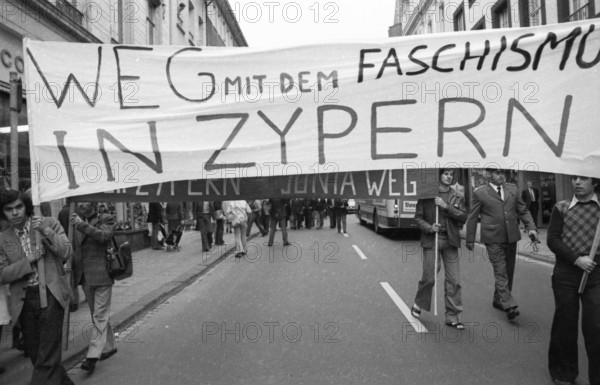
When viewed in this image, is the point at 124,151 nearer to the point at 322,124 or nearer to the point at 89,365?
the point at 322,124

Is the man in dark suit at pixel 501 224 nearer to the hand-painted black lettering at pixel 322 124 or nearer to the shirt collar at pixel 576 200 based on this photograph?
the shirt collar at pixel 576 200

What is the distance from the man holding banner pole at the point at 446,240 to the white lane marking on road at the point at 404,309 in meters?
0.23

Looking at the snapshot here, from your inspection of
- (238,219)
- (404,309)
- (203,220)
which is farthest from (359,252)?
(404,309)

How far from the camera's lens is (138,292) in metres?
8.20

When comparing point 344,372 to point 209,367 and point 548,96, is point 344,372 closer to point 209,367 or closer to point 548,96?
point 209,367

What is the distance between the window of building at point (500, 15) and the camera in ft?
74.0

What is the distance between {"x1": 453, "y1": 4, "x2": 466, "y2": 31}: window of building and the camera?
2907 centimetres

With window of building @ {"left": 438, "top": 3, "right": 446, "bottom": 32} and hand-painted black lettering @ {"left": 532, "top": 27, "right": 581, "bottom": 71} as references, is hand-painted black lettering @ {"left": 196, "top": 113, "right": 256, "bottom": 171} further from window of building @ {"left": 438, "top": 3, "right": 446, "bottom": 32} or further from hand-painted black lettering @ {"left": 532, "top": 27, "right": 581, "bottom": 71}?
window of building @ {"left": 438, "top": 3, "right": 446, "bottom": 32}

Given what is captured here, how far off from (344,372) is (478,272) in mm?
6060

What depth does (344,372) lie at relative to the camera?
439 cm

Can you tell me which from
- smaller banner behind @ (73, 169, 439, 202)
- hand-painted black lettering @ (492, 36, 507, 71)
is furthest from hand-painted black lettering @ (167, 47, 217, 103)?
hand-painted black lettering @ (492, 36, 507, 71)

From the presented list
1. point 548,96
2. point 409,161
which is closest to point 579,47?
point 548,96

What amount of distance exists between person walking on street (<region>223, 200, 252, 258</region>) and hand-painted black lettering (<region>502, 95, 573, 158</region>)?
9823 mm

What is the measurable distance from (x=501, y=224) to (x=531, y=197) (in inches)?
523
